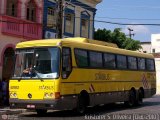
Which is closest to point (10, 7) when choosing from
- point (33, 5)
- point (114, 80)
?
point (33, 5)

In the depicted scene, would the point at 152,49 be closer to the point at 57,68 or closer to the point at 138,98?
the point at 138,98

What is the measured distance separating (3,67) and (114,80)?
340 inches

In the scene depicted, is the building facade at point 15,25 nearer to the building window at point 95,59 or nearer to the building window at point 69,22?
the building window at point 69,22

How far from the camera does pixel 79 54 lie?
59.9 ft

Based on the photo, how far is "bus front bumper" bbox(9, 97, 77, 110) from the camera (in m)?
16.6

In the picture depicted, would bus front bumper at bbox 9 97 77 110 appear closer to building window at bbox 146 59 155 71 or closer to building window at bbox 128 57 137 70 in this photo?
building window at bbox 128 57 137 70

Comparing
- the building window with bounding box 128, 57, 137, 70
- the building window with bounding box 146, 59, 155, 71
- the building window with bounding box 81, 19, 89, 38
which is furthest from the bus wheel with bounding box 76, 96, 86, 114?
the building window with bounding box 81, 19, 89, 38

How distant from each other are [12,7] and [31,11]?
6.66ft

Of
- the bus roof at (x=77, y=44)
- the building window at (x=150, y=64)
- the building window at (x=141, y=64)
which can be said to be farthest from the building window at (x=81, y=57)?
the building window at (x=150, y=64)

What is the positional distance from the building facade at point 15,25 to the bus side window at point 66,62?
9.13m

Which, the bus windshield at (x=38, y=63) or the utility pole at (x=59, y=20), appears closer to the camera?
the bus windshield at (x=38, y=63)

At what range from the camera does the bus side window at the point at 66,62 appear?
1702cm

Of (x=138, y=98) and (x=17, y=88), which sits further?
(x=138, y=98)

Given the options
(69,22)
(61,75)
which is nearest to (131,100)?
(61,75)
